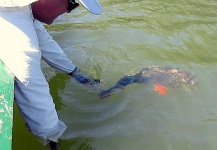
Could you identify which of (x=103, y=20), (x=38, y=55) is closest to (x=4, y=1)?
(x=38, y=55)

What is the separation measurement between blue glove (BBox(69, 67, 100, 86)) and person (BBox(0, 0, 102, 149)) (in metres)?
0.98

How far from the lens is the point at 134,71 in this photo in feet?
13.4

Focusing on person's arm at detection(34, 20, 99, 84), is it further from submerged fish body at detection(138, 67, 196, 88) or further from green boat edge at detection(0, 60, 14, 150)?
green boat edge at detection(0, 60, 14, 150)

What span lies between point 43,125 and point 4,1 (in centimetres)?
82

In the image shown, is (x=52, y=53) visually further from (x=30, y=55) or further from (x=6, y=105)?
(x=6, y=105)

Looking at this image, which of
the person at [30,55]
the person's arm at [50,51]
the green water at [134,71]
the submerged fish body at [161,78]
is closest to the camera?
the person at [30,55]

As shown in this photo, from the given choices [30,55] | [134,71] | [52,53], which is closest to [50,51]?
[52,53]

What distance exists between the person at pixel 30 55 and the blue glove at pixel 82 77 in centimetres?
98

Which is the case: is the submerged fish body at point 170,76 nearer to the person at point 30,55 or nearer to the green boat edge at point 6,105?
the person at point 30,55

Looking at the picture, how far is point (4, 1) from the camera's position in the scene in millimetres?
2287

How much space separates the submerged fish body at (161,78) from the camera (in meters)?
3.88

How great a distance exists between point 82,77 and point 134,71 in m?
0.66

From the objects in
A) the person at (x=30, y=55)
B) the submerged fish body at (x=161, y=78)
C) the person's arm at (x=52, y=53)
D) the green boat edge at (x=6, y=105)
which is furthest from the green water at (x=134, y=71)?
the green boat edge at (x=6, y=105)

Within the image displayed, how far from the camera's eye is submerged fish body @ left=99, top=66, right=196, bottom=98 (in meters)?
3.88
